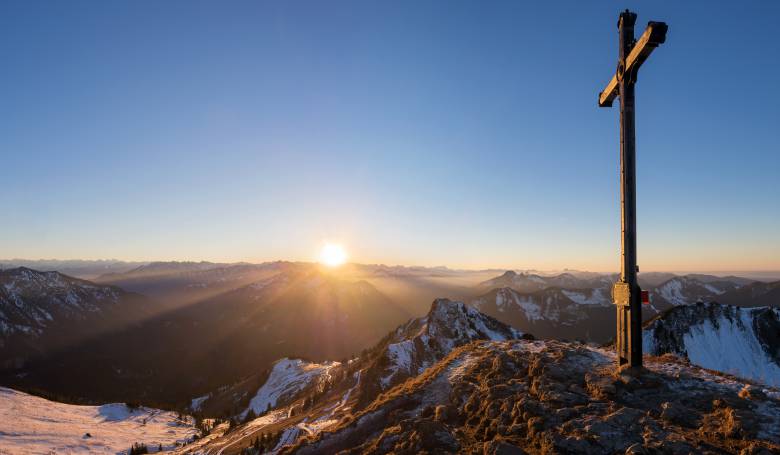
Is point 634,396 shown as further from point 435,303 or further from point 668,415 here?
point 435,303

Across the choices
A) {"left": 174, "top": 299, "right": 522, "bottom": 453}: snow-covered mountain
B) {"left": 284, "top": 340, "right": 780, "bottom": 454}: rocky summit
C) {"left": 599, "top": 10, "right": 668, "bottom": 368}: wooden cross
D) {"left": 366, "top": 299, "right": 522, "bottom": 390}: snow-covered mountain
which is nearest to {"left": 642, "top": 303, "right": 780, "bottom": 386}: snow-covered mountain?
{"left": 366, "top": 299, "right": 522, "bottom": 390}: snow-covered mountain

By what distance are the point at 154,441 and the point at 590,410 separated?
96264 millimetres

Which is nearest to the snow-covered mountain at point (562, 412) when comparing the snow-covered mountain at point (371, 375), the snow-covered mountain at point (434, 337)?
the snow-covered mountain at point (371, 375)

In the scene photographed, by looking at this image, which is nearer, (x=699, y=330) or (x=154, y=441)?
(x=154, y=441)

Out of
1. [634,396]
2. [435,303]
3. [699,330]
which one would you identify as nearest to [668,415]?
[634,396]

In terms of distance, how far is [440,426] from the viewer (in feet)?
37.8

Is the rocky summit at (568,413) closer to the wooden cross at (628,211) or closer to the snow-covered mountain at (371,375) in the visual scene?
the wooden cross at (628,211)

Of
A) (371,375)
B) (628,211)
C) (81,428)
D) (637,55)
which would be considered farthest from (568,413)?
(81,428)

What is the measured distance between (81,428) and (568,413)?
102 metres

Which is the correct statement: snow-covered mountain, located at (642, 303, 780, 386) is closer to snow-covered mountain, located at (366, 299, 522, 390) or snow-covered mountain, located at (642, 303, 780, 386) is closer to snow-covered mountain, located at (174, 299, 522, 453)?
snow-covered mountain, located at (366, 299, 522, 390)

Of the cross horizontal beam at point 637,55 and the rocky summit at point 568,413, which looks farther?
the cross horizontal beam at point 637,55

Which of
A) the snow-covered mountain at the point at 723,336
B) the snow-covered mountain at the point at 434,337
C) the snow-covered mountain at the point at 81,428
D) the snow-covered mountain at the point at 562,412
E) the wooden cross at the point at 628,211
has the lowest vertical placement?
the snow-covered mountain at the point at 81,428

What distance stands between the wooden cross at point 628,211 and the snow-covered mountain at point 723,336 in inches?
4633

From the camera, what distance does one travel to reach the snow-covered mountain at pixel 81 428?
6272cm
